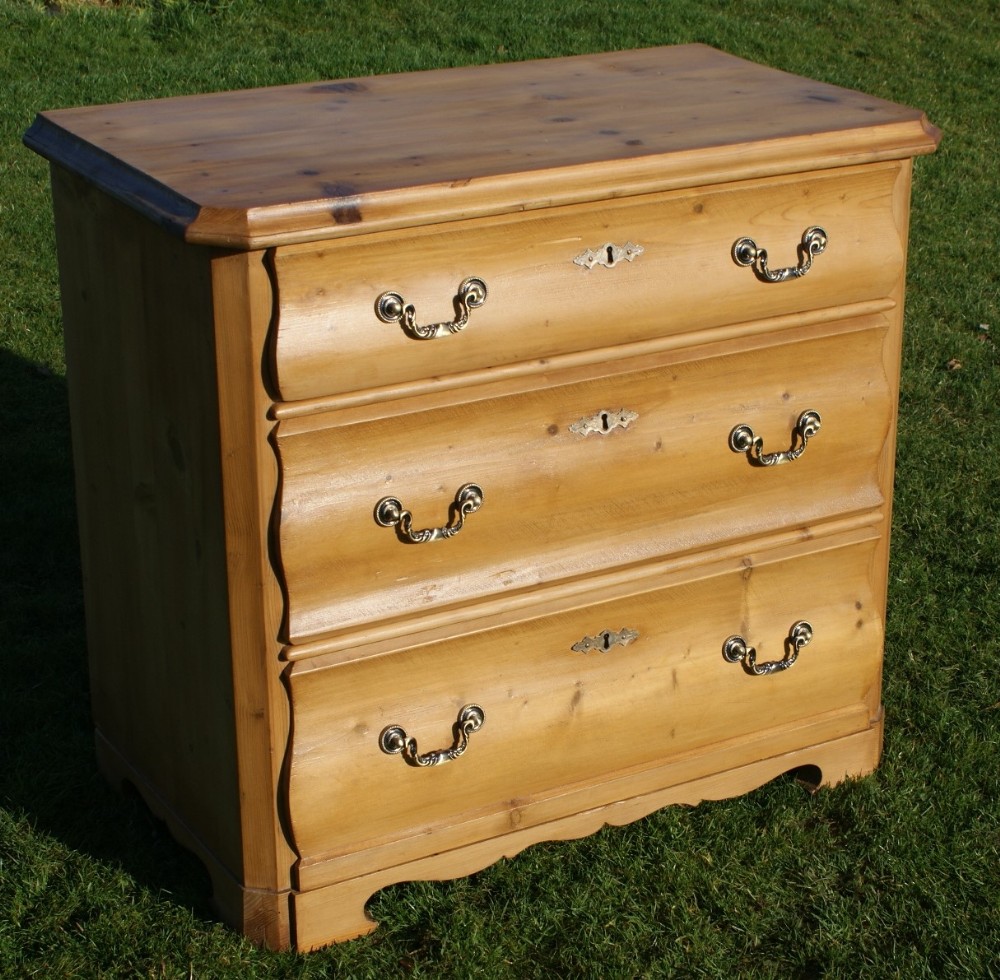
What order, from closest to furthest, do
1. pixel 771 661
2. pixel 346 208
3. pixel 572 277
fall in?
pixel 346 208 → pixel 572 277 → pixel 771 661

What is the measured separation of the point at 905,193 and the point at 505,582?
1113 millimetres

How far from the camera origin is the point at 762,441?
324 centimetres

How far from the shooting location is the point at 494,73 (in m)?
3.65

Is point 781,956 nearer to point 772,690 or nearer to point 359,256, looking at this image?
point 772,690

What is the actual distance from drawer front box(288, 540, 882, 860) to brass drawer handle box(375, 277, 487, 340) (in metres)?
0.61

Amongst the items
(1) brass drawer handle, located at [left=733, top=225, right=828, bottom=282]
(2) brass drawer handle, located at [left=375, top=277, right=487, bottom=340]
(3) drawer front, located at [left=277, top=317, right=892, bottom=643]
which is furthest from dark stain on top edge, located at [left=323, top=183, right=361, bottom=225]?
(1) brass drawer handle, located at [left=733, top=225, right=828, bottom=282]

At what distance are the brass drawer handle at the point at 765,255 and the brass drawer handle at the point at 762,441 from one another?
29 cm

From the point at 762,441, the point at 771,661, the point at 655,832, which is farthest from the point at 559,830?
the point at 762,441

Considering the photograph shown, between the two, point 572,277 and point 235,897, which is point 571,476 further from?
point 235,897

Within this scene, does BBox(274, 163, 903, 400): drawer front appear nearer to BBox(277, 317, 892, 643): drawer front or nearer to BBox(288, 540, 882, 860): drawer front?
BBox(277, 317, 892, 643): drawer front

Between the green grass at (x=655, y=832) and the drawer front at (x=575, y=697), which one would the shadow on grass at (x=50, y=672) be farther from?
the drawer front at (x=575, y=697)

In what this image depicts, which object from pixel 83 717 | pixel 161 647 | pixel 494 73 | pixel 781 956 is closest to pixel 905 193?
pixel 494 73

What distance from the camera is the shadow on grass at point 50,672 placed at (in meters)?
3.46

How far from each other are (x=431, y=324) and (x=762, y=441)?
2.63 feet
